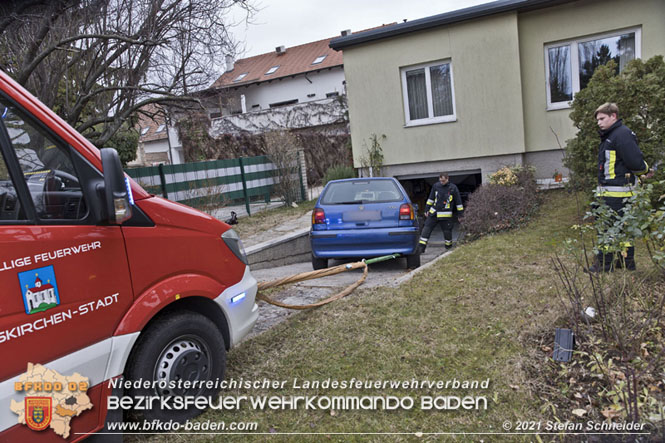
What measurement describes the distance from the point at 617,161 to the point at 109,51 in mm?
8531

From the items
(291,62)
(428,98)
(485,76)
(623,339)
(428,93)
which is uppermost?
(291,62)

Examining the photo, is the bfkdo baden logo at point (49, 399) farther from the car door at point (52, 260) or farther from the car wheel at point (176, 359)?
the car wheel at point (176, 359)

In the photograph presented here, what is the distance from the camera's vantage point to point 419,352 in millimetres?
4039

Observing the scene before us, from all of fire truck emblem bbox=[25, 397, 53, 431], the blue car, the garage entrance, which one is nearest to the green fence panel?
the garage entrance

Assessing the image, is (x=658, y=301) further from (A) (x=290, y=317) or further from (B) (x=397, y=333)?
(A) (x=290, y=317)

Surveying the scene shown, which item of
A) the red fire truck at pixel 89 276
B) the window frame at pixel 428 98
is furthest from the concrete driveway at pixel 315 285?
the window frame at pixel 428 98

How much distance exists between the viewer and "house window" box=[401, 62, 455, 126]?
512 inches

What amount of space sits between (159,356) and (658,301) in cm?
378

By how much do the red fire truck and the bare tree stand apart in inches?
211

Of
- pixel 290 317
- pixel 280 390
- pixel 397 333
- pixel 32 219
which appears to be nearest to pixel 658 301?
pixel 397 333

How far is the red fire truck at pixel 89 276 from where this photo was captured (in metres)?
2.40

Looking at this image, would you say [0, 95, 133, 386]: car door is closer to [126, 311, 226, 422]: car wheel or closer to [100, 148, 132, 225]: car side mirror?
[100, 148, 132, 225]: car side mirror

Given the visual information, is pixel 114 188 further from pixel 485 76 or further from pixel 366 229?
pixel 485 76

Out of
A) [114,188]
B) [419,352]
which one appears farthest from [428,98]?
[114,188]
